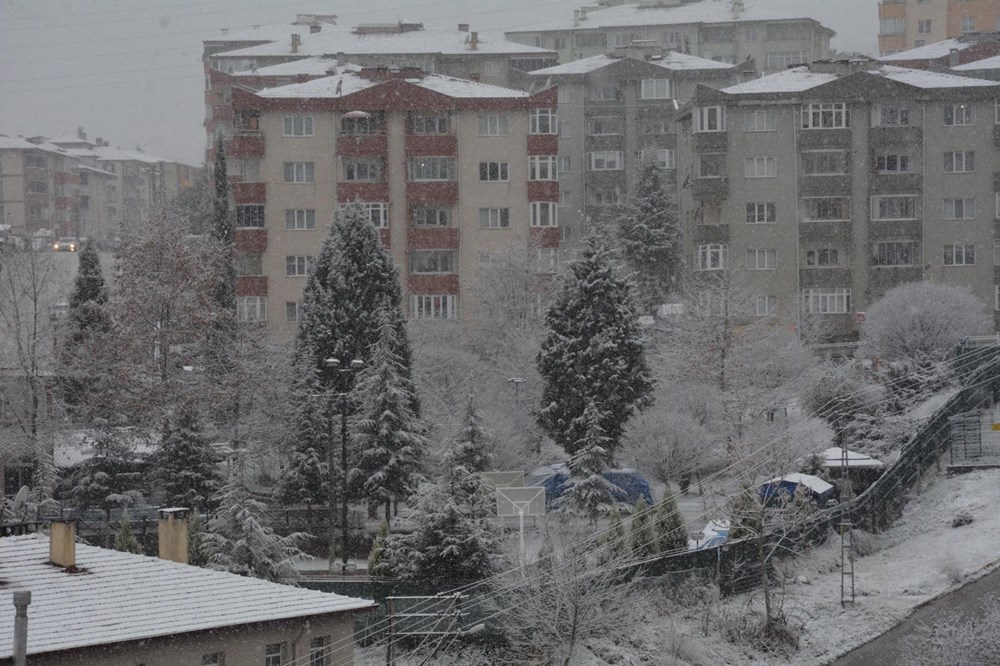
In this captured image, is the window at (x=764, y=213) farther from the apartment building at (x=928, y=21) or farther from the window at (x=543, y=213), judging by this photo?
the apartment building at (x=928, y=21)

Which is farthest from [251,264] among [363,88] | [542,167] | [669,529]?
[669,529]

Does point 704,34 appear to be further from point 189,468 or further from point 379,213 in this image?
point 189,468

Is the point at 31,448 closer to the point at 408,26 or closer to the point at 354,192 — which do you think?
the point at 354,192

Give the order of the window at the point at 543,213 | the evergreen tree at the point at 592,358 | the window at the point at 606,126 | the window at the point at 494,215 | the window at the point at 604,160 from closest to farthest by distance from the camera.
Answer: the evergreen tree at the point at 592,358 → the window at the point at 543,213 → the window at the point at 494,215 → the window at the point at 604,160 → the window at the point at 606,126

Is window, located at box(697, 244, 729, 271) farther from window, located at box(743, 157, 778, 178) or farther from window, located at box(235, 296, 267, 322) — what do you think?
window, located at box(235, 296, 267, 322)

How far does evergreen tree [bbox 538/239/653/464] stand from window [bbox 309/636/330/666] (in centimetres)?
1989

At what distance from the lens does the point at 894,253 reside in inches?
2598

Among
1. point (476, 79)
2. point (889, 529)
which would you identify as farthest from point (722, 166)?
point (889, 529)

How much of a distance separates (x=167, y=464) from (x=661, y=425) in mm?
14199

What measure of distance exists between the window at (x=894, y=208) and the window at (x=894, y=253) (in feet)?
3.76

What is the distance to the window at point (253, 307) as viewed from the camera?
63.5 metres

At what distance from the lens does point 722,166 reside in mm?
66125

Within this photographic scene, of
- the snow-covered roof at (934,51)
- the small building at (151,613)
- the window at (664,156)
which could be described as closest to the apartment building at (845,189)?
the window at (664,156)

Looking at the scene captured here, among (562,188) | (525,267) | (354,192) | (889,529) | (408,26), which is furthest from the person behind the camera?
(408,26)
